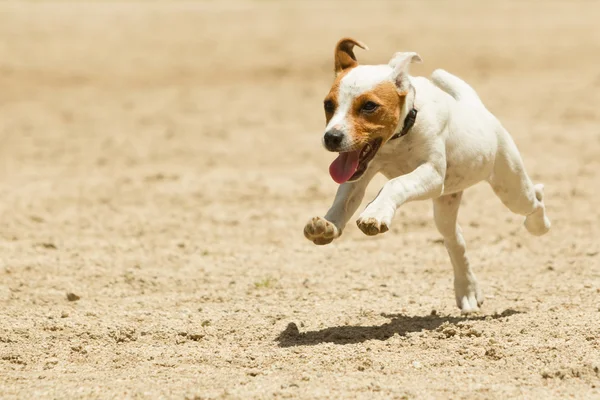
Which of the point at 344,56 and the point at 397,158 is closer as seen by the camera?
the point at 344,56

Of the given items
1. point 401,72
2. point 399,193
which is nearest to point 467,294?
point 399,193

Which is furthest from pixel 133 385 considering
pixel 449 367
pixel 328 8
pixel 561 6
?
pixel 561 6

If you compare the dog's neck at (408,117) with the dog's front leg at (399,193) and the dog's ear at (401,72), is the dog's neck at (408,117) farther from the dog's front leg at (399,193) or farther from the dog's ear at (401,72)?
the dog's front leg at (399,193)

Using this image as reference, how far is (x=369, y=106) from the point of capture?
19.6 ft

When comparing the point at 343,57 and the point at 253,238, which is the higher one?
the point at 343,57

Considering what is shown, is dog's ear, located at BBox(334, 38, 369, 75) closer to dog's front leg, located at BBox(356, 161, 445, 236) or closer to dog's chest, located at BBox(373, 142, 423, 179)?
dog's chest, located at BBox(373, 142, 423, 179)

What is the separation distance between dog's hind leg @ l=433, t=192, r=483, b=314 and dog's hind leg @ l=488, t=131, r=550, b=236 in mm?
296

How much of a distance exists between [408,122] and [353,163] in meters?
0.49

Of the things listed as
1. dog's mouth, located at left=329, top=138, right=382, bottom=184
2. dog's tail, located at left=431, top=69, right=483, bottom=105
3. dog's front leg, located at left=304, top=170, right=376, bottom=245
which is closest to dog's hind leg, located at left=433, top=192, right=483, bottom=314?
dog's tail, located at left=431, top=69, right=483, bottom=105

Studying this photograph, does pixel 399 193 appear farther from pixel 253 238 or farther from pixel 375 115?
pixel 253 238

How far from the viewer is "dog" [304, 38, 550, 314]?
5973 mm

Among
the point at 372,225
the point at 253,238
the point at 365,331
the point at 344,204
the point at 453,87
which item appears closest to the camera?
the point at 372,225

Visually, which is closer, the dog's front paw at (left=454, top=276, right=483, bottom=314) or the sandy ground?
the sandy ground

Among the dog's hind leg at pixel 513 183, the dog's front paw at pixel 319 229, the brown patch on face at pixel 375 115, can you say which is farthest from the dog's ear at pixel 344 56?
the dog's hind leg at pixel 513 183
